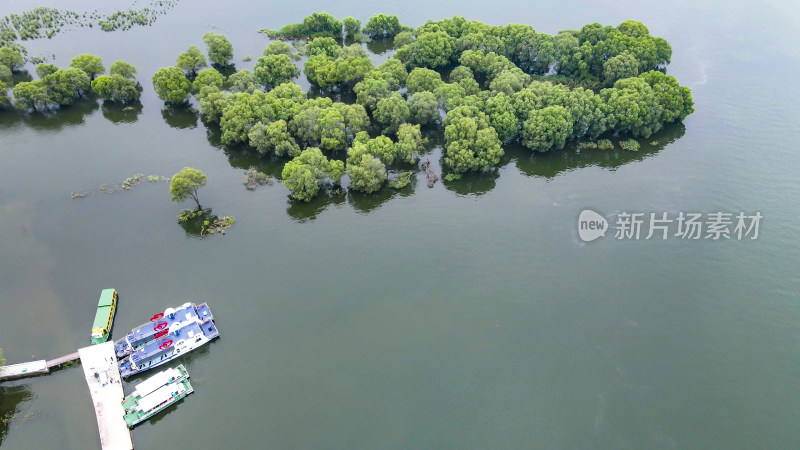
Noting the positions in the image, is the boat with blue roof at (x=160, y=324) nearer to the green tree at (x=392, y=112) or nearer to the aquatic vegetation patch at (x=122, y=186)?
the aquatic vegetation patch at (x=122, y=186)

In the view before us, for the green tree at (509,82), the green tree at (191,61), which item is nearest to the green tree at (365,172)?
the green tree at (509,82)

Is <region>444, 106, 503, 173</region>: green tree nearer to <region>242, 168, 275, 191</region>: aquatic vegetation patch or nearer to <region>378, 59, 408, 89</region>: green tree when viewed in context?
<region>378, 59, 408, 89</region>: green tree

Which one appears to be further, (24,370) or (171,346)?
(171,346)

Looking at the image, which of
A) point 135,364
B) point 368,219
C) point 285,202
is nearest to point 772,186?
point 368,219

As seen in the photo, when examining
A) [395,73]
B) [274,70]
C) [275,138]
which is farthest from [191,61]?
[395,73]

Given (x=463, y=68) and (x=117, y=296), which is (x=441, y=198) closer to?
(x=463, y=68)

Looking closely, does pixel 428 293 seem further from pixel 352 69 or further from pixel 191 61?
pixel 191 61
